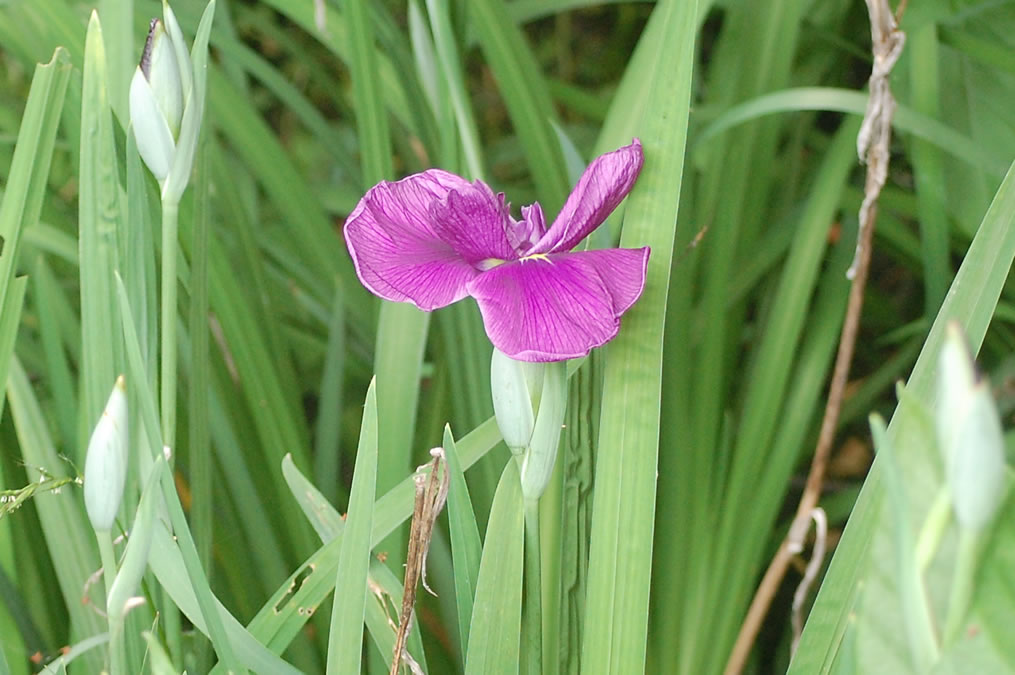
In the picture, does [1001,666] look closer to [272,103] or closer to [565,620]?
[565,620]

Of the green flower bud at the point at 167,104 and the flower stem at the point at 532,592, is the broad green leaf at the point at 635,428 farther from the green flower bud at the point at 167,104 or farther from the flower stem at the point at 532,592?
the green flower bud at the point at 167,104

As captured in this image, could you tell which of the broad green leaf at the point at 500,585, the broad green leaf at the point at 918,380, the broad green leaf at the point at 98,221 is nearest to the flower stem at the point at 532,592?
the broad green leaf at the point at 500,585

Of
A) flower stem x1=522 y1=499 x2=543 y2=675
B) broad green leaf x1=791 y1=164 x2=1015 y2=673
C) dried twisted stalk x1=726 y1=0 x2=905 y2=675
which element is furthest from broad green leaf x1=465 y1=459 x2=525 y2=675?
dried twisted stalk x1=726 y1=0 x2=905 y2=675

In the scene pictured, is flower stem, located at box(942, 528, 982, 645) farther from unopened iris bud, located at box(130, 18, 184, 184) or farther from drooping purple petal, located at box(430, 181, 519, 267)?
unopened iris bud, located at box(130, 18, 184, 184)

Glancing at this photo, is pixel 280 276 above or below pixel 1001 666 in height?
above

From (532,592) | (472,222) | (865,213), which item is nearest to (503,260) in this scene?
(472,222)

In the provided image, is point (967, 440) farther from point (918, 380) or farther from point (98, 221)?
point (98, 221)

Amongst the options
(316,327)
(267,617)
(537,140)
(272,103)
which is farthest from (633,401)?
(272,103)
